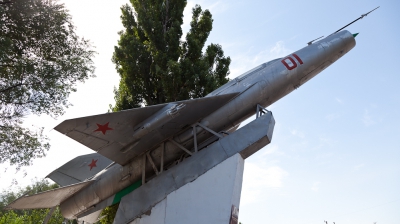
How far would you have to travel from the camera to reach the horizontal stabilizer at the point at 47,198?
6.91 metres

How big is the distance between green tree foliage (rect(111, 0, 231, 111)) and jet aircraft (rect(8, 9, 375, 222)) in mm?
2838

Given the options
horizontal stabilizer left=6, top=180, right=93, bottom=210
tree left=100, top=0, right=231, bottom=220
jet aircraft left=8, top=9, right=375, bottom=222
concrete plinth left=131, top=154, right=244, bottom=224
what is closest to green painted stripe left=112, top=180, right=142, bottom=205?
jet aircraft left=8, top=9, right=375, bottom=222

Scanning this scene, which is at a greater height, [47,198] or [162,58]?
[162,58]

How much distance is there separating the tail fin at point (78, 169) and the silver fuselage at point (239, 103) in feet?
2.40

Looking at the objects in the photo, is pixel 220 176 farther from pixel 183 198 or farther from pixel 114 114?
pixel 114 114

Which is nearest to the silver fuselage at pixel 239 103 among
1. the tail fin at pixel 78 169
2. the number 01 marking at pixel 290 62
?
the number 01 marking at pixel 290 62

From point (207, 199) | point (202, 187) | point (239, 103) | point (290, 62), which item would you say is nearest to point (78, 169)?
point (202, 187)

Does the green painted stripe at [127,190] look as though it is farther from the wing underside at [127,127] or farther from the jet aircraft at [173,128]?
the wing underside at [127,127]

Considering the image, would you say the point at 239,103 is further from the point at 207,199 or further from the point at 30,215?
the point at 30,215

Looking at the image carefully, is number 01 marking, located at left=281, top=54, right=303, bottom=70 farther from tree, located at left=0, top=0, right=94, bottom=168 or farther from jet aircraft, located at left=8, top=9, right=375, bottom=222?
tree, located at left=0, top=0, right=94, bottom=168

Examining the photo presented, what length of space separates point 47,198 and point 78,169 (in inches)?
61.1

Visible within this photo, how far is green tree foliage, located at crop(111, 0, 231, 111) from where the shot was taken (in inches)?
420

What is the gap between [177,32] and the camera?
1119cm

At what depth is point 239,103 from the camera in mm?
7594
